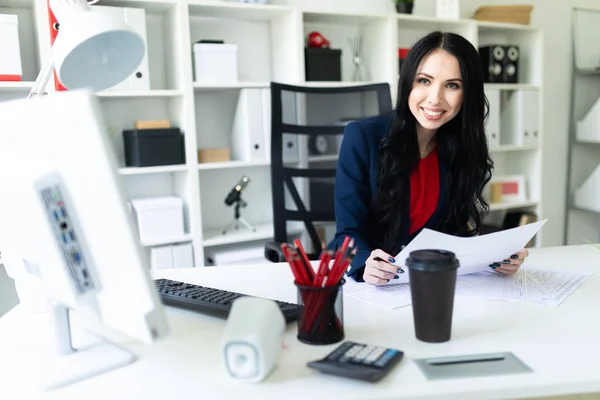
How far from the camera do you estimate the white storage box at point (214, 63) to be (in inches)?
107

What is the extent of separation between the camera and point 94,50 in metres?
0.89

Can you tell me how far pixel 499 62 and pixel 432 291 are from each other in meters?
2.95

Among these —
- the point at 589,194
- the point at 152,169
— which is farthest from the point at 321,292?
the point at 589,194

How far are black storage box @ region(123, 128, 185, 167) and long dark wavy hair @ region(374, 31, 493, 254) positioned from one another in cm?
135

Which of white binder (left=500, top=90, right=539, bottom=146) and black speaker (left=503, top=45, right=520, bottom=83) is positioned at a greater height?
black speaker (left=503, top=45, right=520, bottom=83)

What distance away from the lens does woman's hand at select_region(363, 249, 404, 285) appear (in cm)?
113

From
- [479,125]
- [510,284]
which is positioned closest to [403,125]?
[479,125]

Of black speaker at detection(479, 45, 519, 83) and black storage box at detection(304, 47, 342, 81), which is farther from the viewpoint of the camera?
black speaker at detection(479, 45, 519, 83)

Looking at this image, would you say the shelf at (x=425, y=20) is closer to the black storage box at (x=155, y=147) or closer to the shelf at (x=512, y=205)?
the shelf at (x=512, y=205)

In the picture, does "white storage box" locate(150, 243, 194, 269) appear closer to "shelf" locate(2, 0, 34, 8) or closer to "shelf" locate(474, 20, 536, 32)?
"shelf" locate(2, 0, 34, 8)

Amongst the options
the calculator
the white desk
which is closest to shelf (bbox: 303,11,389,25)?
the white desk

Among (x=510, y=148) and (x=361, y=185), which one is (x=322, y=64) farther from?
(x=361, y=185)

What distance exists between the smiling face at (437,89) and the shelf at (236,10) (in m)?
1.51

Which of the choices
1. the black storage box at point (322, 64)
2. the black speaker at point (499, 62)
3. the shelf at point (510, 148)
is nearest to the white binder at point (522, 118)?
the shelf at point (510, 148)
